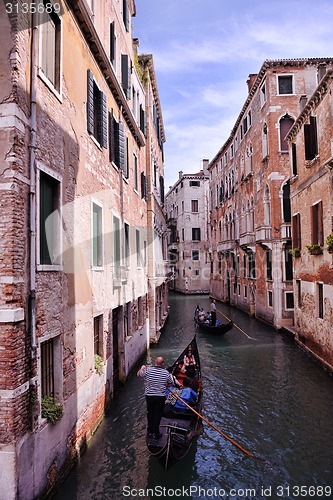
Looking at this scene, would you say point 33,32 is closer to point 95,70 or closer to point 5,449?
point 95,70

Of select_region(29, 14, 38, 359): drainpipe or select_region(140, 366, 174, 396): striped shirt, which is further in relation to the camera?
select_region(140, 366, 174, 396): striped shirt

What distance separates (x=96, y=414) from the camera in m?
6.77

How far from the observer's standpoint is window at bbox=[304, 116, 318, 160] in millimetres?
10672

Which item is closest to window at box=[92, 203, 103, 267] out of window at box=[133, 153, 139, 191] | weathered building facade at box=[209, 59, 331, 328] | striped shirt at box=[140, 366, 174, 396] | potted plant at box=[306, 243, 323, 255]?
striped shirt at box=[140, 366, 174, 396]

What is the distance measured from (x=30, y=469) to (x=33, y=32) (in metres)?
4.85

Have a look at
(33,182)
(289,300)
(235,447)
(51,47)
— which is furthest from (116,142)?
(289,300)

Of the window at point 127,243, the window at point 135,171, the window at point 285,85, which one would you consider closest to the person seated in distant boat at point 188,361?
the window at point 127,243

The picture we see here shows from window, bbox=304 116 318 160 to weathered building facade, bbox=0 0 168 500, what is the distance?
5.17 meters

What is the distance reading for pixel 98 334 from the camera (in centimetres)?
734

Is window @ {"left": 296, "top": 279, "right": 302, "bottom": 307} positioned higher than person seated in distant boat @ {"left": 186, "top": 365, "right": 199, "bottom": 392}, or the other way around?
window @ {"left": 296, "top": 279, "right": 302, "bottom": 307}

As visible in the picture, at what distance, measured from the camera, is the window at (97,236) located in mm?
7206

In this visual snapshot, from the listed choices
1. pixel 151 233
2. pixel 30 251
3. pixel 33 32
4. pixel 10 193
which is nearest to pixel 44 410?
pixel 30 251

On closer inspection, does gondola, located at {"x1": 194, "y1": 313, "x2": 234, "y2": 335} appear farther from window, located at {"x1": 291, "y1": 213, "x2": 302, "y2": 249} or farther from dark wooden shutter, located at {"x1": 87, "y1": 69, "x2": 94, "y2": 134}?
dark wooden shutter, located at {"x1": 87, "y1": 69, "x2": 94, "y2": 134}

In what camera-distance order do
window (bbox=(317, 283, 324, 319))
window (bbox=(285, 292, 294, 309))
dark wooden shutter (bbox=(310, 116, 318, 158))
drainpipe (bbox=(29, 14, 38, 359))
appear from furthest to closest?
1. window (bbox=(285, 292, 294, 309))
2. window (bbox=(317, 283, 324, 319))
3. dark wooden shutter (bbox=(310, 116, 318, 158))
4. drainpipe (bbox=(29, 14, 38, 359))
